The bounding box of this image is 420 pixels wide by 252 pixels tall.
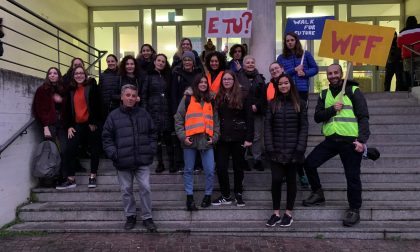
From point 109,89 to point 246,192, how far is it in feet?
9.10

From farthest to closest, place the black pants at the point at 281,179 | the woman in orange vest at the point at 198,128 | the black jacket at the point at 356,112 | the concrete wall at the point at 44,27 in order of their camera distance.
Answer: the concrete wall at the point at 44,27 → the woman in orange vest at the point at 198,128 → the black pants at the point at 281,179 → the black jacket at the point at 356,112

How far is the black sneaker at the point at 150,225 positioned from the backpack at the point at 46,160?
1.85 meters

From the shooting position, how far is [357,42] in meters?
5.38

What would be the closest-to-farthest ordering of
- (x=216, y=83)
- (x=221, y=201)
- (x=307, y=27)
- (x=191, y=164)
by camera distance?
(x=191, y=164), (x=221, y=201), (x=216, y=83), (x=307, y=27)

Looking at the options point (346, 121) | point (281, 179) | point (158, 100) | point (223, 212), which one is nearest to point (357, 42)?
point (346, 121)

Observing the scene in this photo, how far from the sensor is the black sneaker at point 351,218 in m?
5.24

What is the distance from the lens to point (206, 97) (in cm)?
553

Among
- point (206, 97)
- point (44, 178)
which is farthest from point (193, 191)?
point (44, 178)

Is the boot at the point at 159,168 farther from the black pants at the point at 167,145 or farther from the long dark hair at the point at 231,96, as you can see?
the long dark hair at the point at 231,96

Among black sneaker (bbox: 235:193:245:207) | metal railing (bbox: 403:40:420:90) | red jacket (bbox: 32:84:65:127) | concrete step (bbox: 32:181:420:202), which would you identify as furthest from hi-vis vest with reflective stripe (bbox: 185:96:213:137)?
metal railing (bbox: 403:40:420:90)

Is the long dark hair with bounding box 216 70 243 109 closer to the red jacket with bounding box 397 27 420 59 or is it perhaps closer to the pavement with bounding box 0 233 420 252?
the pavement with bounding box 0 233 420 252

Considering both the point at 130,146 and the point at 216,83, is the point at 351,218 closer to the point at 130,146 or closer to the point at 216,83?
the point at 216,83

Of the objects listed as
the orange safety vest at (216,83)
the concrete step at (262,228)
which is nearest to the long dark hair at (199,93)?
the orange safety vest at (216,83)

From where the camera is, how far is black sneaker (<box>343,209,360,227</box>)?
5.24 m
